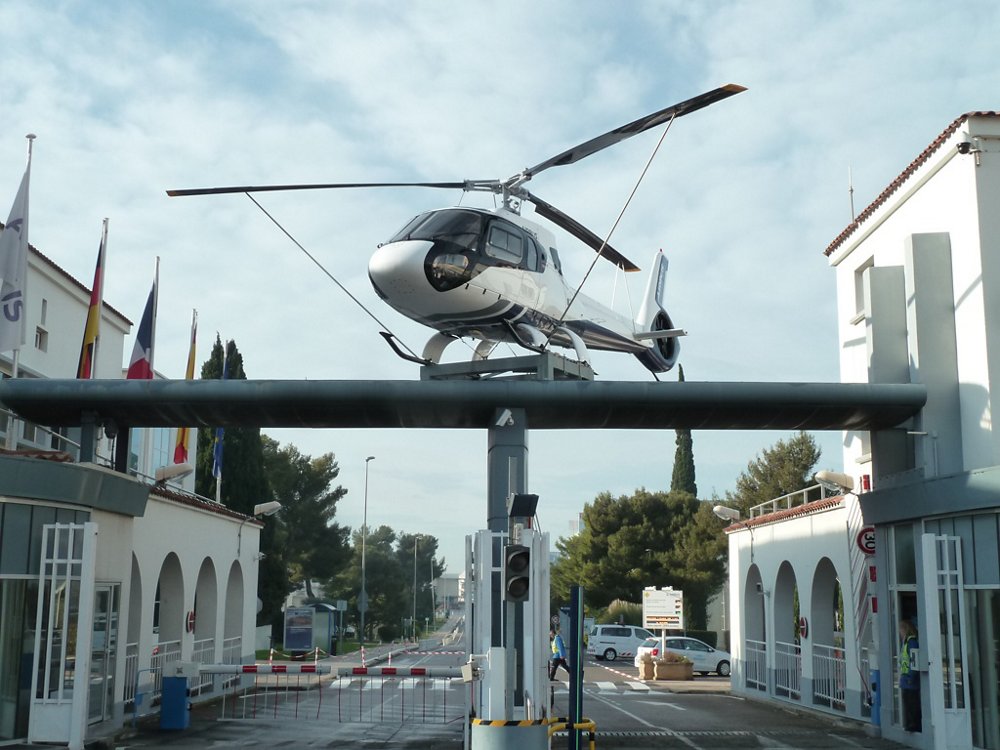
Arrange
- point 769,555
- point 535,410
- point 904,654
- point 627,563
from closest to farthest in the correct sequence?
point 904,654, point 535,410, point 769,555, point 627,563

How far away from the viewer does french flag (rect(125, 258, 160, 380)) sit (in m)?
23.8

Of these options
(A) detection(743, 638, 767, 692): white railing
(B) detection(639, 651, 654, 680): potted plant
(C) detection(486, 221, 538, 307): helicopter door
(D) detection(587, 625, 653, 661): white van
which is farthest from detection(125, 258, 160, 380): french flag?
(D) detection(587, 625, 653, 661): white van

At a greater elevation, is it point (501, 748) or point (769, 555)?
point (769, 555)

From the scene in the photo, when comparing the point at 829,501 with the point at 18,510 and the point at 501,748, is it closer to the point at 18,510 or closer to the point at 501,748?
the point at 501,748

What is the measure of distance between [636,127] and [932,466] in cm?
693

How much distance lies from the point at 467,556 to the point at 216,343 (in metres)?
37.7

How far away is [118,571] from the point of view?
58.2 ft

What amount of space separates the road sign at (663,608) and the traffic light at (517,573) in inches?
950

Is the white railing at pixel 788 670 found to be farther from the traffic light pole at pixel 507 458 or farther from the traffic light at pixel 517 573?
the traffic light at pixel 517 573

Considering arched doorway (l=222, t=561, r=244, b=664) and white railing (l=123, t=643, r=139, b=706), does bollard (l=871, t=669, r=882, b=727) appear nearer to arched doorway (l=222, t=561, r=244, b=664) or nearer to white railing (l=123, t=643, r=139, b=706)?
white railing (l=123, t=643, r=139, b=706)

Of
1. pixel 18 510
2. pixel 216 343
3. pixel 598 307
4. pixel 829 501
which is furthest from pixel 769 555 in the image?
pixel 216 343

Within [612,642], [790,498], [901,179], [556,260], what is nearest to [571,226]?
[556,260]

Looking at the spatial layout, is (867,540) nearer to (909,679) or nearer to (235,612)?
(909,679)

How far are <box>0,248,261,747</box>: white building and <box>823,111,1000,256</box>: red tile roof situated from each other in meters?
13.7
